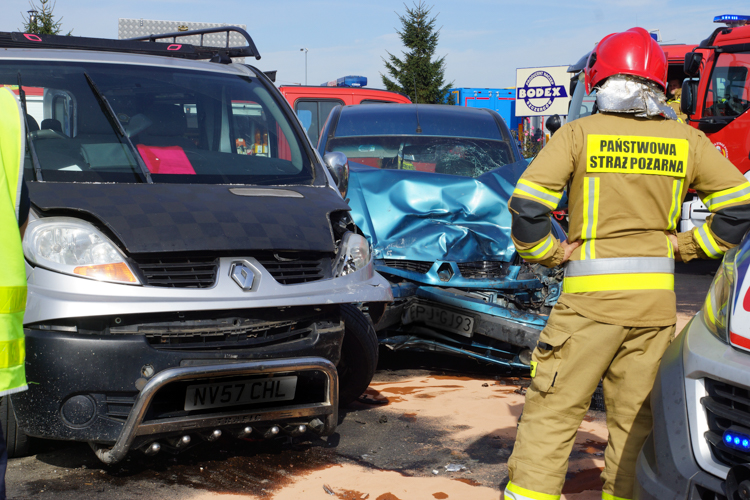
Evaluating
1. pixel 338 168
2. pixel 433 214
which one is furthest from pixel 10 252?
pixel 433 214

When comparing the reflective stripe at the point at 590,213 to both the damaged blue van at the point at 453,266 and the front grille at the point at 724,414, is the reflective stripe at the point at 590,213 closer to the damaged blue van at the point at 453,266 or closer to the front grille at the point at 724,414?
the front grille at the point at 724,414

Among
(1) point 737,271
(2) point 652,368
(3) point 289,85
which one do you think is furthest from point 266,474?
(3) point 289,85

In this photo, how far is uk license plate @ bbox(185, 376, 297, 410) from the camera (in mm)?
3219

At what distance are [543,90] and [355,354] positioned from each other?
12.6 meters

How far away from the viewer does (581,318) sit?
2.68 metres

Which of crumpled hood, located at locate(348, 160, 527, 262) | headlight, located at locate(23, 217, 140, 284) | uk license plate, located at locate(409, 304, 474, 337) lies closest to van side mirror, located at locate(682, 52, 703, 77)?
crumpled hood, located at locate(348, 160, 527, 262)

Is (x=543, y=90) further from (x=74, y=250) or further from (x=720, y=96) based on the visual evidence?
(x=74, y=250)

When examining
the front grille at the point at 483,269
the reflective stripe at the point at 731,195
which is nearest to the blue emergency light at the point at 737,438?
the reflective stripe at the point at 731,195

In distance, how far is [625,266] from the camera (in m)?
2.67

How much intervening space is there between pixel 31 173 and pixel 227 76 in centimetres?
157

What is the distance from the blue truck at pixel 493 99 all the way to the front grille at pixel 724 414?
2319 cm

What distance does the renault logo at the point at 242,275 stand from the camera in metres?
3.31

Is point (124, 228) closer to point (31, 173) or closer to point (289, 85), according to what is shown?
point (31, 173)

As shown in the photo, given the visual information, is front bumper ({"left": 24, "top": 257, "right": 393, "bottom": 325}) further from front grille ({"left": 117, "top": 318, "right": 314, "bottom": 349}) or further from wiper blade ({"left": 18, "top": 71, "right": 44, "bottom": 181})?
wiper blade ({"left": 18, "top": 71, "right": 44, "bottom": 181})
